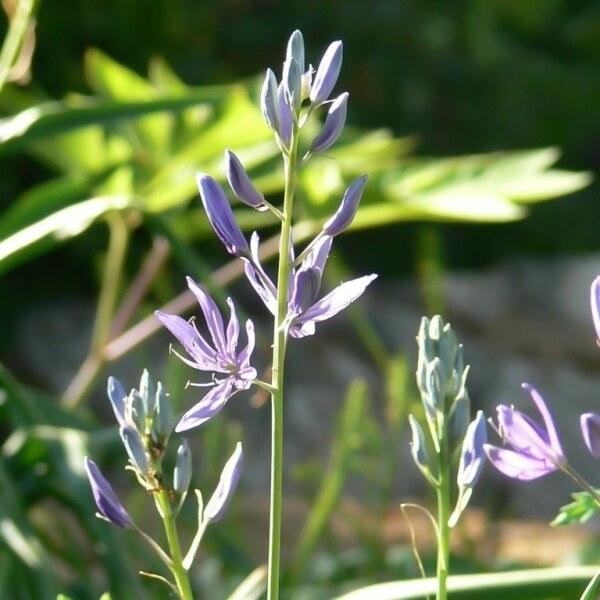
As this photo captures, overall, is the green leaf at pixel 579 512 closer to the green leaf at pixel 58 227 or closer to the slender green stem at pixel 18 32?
the green leaf at pixel 58 227

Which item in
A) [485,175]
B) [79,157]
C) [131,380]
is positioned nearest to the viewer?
[485,175]

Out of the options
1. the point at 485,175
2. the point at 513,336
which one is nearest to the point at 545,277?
the point at 513,336

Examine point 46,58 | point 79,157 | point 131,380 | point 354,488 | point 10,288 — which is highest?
point 46,58

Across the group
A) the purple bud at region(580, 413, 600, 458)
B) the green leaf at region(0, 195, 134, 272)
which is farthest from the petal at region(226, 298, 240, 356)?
the green leaf at region(0, 195, 134, 272)

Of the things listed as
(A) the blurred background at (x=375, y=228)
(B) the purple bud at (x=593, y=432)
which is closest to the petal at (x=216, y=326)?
(B) the purple bud at (x=593, y=432)

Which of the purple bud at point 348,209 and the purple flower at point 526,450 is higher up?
the purple bud at point 348,209

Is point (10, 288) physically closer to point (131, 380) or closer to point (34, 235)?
point (131, 380)
